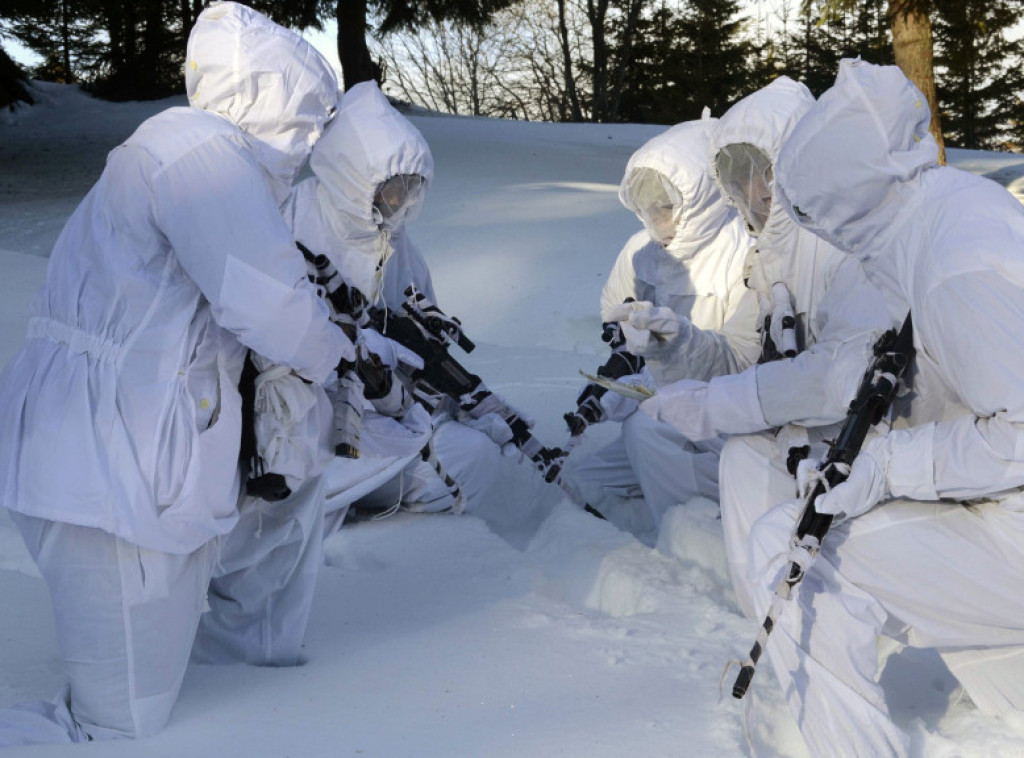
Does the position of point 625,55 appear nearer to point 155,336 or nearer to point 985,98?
point 985,98

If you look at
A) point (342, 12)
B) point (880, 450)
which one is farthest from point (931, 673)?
point (342, 12)

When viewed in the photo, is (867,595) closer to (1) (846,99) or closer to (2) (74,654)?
(1) (846,99)

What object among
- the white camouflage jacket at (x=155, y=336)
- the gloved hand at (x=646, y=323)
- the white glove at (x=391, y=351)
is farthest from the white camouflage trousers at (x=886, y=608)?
the white glove at (x=391, y=351)

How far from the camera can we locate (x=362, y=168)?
3973 mm

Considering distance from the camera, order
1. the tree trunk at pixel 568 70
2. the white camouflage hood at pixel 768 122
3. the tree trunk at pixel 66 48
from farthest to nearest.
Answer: the tree trunk at pixel 568 70
the tree trunk at pixel 66 48
the white camouflage hood at pixel 768 122

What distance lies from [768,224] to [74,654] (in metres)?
2.08

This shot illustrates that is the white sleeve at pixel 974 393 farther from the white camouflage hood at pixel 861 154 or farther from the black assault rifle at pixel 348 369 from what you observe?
the black assault rifle at pixel 348 369

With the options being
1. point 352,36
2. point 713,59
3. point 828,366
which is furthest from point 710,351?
→ point 713,59

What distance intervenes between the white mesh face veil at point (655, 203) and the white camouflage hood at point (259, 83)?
1.94 metres

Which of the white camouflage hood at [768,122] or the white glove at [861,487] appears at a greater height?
the white camouflage hood at [768,122]

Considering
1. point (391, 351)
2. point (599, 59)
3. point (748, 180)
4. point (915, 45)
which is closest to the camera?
point (748, 180)

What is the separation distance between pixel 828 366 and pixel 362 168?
1.86m

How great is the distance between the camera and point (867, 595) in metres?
2.19

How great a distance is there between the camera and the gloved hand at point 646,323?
125 inches
